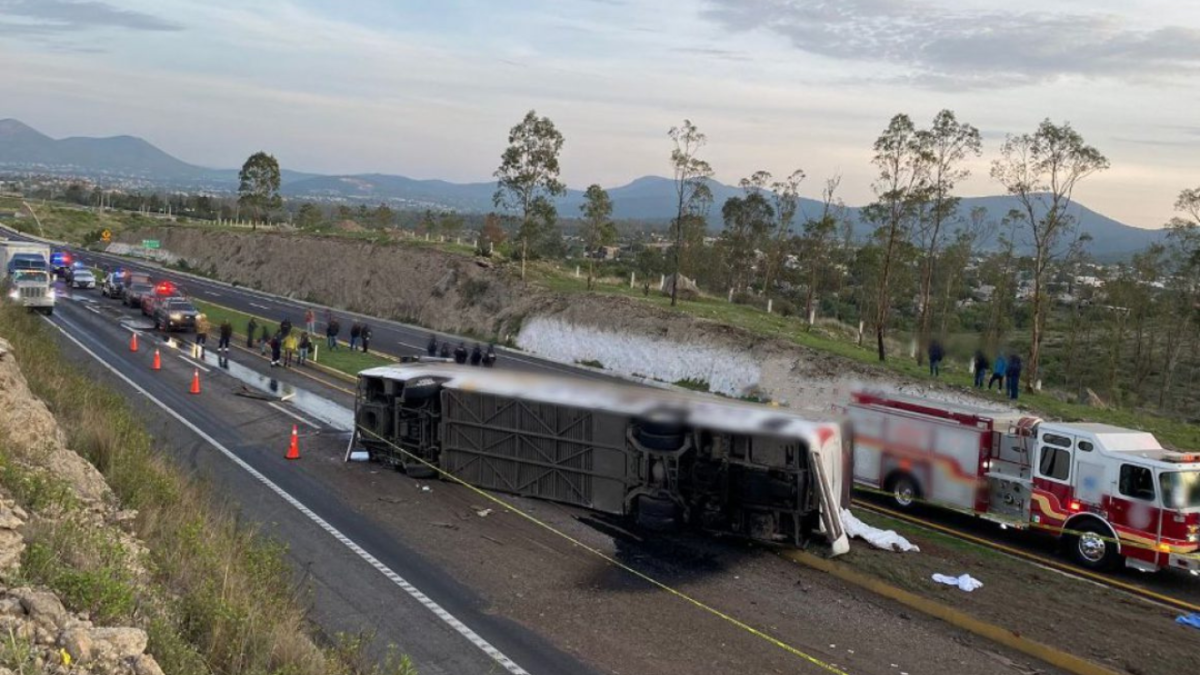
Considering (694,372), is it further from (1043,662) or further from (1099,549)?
(1043,662)

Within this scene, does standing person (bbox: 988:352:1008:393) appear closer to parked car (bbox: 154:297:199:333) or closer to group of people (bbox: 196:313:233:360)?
group of people (bbox: 196:313:233:360)

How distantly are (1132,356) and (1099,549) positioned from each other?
49.2m

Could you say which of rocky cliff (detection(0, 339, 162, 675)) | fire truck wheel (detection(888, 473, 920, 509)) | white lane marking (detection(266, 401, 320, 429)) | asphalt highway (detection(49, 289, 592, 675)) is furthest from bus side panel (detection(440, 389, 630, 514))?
rocky cliff (detection(0, 339, 162, 675))

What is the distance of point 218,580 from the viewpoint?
9.83m

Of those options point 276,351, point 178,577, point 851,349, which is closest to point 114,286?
point 276,351

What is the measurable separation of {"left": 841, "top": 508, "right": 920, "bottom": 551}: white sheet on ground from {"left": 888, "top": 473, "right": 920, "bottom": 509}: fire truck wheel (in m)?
2.37

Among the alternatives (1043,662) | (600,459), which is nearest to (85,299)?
(600,459)

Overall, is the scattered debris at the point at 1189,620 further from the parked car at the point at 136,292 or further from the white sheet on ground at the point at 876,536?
the parked car at the point at 136,292

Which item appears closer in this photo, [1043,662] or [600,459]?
[1043,662]

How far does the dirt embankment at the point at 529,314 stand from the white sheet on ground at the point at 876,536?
547 inches

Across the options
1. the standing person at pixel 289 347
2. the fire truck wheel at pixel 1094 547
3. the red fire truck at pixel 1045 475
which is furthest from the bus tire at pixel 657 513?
the standing person at pixel 289 347

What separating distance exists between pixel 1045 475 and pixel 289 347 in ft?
85.8

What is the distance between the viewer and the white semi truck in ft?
132

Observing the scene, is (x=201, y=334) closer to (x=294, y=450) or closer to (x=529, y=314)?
(x=529, y=314)
